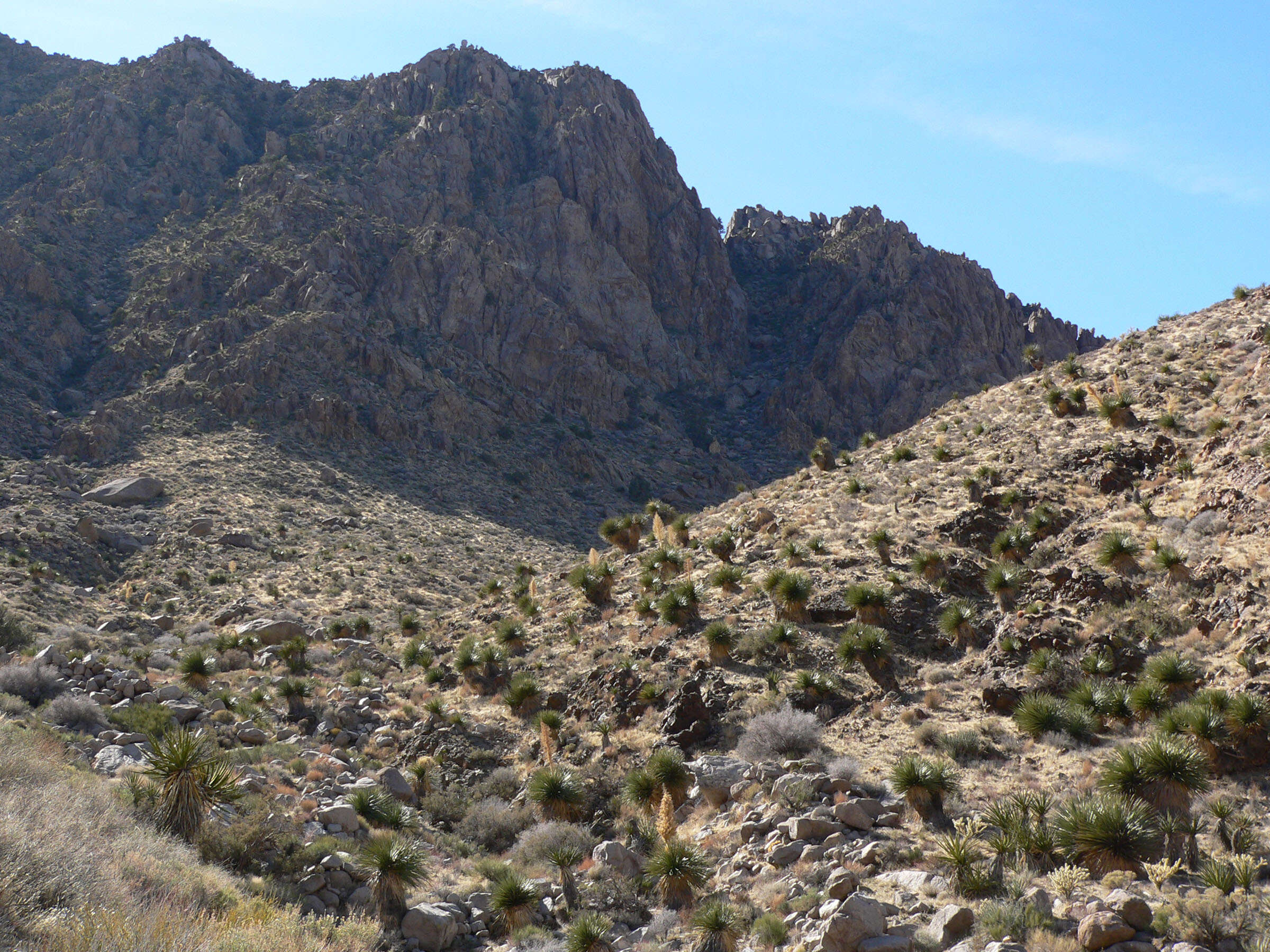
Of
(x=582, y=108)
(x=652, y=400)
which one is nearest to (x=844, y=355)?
(x=652, y=400)

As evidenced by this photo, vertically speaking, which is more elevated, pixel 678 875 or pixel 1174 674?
pixel 1174 674

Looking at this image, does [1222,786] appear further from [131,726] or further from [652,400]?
[652,400]

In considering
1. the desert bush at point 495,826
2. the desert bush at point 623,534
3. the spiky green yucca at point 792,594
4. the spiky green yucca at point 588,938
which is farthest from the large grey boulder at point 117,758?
the desert bush at point 623,534

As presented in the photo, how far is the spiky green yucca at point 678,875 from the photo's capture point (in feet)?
43.8

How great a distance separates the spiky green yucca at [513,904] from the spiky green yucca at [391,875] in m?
1.32

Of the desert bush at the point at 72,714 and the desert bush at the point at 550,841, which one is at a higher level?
the desert bush at the point at 550,841

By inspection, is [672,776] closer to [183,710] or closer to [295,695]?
[295,695]

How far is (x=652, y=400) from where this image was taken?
8044cm

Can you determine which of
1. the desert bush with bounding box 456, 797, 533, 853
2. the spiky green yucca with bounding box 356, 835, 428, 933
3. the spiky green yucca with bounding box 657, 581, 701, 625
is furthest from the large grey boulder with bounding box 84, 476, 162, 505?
the spiky green yucca with bounding box 356, 835, 428, 933

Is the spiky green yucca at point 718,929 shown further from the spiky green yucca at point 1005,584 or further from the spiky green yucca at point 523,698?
the spiky green yucca at point 1005,584

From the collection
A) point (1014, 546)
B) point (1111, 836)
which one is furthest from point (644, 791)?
point (1014, 546)

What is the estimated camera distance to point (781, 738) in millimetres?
16781

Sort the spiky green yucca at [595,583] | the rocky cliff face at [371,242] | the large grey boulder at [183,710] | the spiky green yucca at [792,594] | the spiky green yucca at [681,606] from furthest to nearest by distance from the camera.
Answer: the rocky cliff face at [371,242] < the spiky green yucca at [595,583] < the spiky green yucca at [681,606] < the spiky green yucca at [792,594] < the large grey boulder at [183,710]

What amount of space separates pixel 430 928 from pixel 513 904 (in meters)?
1.22
